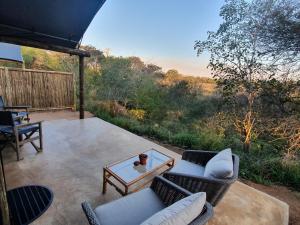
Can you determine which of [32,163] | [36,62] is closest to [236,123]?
[32,163]

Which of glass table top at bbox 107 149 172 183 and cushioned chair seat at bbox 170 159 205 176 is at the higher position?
cushioned chair seat at bbox 170 159 205 176

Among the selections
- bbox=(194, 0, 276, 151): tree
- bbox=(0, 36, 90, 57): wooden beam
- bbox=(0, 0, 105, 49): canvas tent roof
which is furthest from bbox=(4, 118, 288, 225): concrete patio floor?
bbox=(194, 0, 276, 151): tree

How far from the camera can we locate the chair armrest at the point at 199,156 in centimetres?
250

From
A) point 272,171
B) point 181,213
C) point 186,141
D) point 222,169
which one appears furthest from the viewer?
point 186,141

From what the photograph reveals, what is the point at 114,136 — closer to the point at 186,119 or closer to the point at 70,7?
the point at 70,7

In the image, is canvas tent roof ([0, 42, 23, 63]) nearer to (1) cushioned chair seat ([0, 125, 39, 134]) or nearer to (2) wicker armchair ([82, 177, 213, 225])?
(1) cushioned chair seat ([0, 125, 39, 134])

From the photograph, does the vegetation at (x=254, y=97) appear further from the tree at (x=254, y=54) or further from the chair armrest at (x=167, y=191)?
the chair armrest at (x=167, y=191)

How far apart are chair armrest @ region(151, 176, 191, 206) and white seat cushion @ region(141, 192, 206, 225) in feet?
0.84

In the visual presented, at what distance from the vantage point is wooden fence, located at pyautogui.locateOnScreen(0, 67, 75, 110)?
234 inches

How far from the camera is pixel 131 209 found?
60.4 inches

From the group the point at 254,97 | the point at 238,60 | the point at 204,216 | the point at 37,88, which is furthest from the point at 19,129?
the point at 254,97

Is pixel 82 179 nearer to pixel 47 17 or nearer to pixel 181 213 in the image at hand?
pixel 181 213

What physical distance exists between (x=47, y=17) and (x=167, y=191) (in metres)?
2.90

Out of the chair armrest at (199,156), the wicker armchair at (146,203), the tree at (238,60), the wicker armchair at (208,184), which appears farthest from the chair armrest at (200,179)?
the tree at (238,60)
